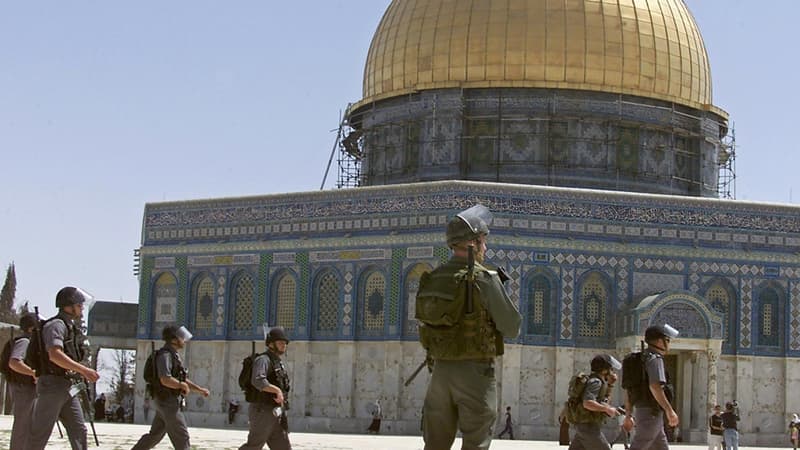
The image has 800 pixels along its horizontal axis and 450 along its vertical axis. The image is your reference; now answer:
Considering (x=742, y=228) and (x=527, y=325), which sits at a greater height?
(x=742, y=228)

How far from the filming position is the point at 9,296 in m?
64.9

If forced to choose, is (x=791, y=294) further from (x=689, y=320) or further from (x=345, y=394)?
(x=345, y=394)

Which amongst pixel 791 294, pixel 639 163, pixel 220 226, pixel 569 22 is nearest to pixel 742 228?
pixel 791 294

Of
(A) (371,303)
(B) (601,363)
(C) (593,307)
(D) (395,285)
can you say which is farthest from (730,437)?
(B) (601,363)

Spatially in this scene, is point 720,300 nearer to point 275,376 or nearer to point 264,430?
point 275,376

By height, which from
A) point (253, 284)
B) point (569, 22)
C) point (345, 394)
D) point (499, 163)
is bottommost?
point (345, 394)

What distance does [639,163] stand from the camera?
3881 cm

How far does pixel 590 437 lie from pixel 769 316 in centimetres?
2315

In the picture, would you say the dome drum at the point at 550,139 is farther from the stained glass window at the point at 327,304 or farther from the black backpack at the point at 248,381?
the black backpack at the point at 248,381

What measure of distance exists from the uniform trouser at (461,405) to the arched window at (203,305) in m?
28.9

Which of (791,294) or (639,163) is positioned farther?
(639,163)

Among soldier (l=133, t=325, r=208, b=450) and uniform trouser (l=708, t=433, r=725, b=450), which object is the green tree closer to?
uniform trouser (l=708, t=433, r=725, b=450)

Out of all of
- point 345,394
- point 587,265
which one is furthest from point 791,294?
point 345,394

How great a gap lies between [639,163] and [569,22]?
13.0 ft
